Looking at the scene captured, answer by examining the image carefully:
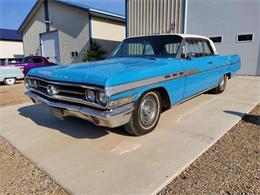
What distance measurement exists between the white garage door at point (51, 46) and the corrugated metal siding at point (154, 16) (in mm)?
7785

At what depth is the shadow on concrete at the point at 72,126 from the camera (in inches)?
141

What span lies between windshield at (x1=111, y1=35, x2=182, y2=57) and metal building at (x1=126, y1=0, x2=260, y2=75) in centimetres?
764

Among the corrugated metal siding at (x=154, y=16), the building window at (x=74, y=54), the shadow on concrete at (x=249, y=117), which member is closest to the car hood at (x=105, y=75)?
the shadow on concrete at (x=249, y=117)

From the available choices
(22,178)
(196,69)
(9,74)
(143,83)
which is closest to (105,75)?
(143,83)

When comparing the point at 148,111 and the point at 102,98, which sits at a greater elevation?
the point at 102,98

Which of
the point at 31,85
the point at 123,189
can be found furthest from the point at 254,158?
the point at 31,85

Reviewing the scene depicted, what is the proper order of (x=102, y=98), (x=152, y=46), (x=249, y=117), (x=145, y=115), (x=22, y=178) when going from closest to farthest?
(x=22, y=178), (x=102, y=98), (x=145, y=115), (x=249, y=117), (x=152, y=46)

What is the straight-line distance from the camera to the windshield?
4254 millimetres

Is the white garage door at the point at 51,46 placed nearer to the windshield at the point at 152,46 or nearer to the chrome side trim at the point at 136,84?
the windshield at the point at 152,46

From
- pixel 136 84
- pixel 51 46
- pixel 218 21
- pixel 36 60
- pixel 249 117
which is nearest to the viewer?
pixel 136 84

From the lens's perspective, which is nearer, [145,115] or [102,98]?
[102,98]

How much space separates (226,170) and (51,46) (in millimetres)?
19505

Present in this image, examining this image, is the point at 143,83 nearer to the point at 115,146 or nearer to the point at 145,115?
the point at 145,115

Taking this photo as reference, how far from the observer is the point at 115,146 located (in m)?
3.14
